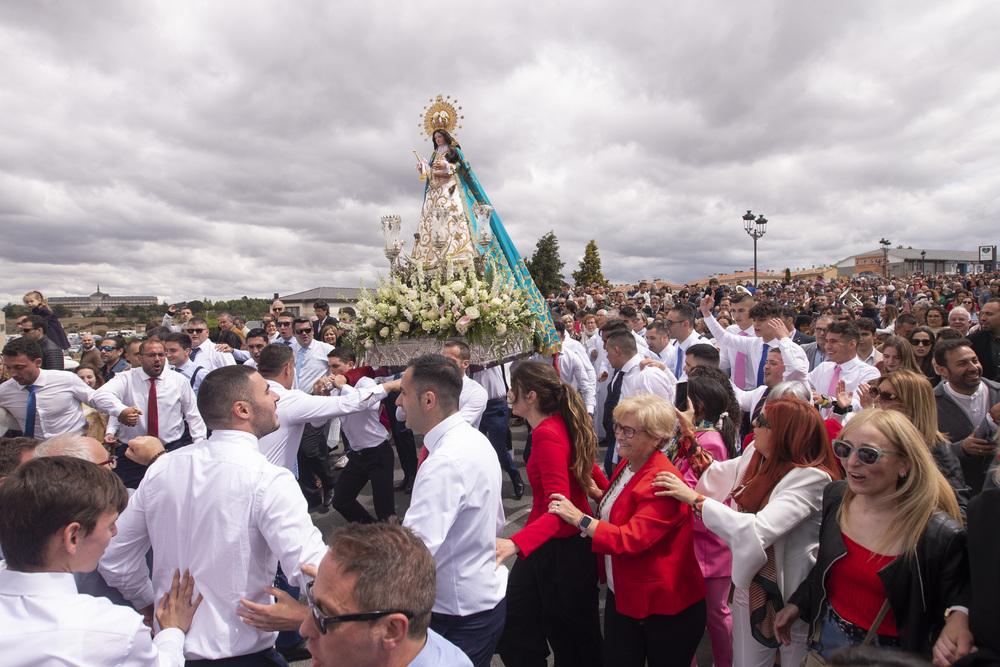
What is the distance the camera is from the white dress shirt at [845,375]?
5032mm

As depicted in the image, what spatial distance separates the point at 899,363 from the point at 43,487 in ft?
19.1

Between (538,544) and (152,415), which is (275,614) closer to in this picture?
Result: (538,544)

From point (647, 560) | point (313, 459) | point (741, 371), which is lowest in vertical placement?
point (313, 459)

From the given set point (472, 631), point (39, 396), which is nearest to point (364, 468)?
point (472, 631)

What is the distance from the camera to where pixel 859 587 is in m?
2.19

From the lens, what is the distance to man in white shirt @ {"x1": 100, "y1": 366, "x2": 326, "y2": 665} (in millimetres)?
2100

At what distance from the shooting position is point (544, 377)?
3152 mm

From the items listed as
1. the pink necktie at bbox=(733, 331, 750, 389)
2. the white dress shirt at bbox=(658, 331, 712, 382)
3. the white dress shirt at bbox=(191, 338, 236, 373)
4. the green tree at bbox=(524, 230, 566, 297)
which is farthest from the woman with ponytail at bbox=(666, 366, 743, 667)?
the green tree at bbox=(524, 230, 566, 297)

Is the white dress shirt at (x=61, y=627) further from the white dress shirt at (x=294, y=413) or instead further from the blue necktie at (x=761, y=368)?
the blue necktie at (x=761, y=368)

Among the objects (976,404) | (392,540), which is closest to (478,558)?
(392,540)

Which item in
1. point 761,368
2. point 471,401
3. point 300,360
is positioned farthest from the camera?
point 300,360

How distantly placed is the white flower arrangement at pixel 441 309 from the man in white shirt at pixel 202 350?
293cm

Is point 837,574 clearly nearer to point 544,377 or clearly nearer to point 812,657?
point 812,657

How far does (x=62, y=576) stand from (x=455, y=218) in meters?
4.89
